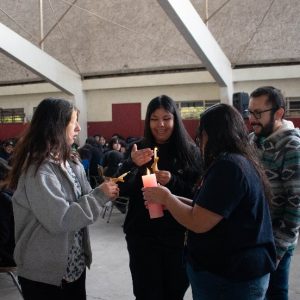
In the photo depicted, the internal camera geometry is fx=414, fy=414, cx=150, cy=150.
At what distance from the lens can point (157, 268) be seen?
1.99 m

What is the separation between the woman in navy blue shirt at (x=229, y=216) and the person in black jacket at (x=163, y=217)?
0.45m

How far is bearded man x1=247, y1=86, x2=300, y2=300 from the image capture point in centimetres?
188

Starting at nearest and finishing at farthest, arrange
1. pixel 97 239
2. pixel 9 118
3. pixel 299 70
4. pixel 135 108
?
pixel 97 239, pixel 299 70, pixel 135 108, pixel 9 118

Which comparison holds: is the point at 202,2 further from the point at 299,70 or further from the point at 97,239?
the point at 97,239

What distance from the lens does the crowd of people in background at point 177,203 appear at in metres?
1.43

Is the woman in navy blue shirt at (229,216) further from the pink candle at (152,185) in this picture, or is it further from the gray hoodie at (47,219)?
the gray hoodie at (47,219)

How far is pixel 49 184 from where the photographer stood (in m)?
1.59

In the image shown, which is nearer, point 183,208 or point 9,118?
point 183,208

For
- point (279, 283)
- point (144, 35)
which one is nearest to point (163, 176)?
point (279, 283)

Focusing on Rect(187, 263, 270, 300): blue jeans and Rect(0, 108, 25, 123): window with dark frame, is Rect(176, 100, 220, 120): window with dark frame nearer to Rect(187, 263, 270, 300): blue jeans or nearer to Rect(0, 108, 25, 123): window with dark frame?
Rect(0, 108, 25, 123): window with dark frame

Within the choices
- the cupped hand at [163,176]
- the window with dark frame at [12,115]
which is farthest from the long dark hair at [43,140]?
the window with dark frame at [12,115]

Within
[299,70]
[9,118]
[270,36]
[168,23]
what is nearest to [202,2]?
[168,23]

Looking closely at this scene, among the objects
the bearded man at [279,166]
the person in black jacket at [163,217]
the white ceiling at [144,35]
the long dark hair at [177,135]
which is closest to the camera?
the bearded man at [279,166]

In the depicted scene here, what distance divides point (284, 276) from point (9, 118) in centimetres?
1268
